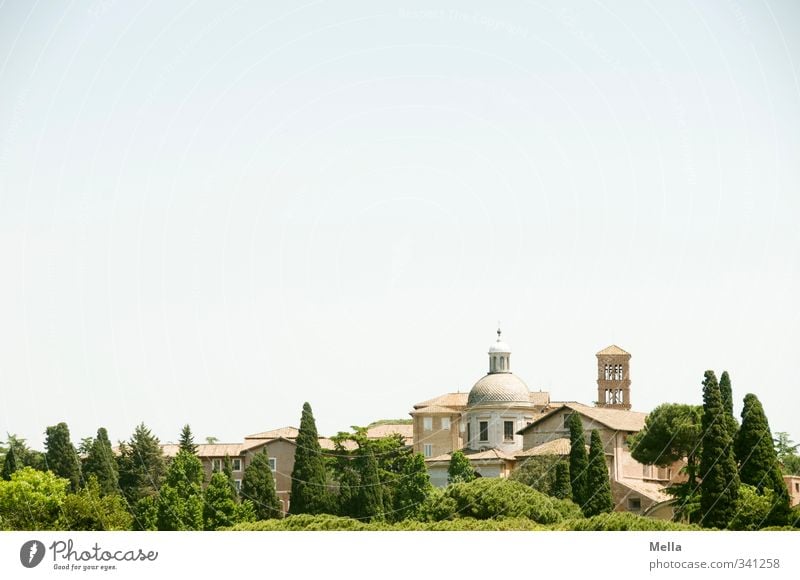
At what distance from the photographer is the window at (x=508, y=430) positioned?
73.4m

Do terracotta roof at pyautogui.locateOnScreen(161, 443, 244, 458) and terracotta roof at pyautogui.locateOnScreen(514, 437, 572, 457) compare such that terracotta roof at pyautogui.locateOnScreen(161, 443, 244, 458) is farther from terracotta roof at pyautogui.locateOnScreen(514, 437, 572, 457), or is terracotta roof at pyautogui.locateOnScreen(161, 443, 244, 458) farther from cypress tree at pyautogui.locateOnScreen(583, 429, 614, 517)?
cypress tree at pyautogui.locateOnScreen(583, 429, 614, 517)

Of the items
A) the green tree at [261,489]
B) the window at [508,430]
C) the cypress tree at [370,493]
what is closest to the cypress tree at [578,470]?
the cypress tree at [370,493]

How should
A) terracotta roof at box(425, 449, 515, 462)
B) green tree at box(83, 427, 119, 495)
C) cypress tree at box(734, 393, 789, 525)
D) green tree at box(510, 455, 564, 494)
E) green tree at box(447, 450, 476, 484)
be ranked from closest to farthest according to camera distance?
1. cypress tree at box(734, 393, 789, 525)
2. green tree at box(83, 427, 119, 495)
3. green tree at box(510, 455, 564, 494)
4. green tree at box(447, 450, 476, 484)
5. terracotta roof at box(425, 449, 515, 462)

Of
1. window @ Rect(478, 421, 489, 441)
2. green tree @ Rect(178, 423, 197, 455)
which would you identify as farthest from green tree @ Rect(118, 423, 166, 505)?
window @ Rect(478, 421, 489, 441)

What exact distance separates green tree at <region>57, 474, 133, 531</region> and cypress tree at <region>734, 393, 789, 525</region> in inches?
695

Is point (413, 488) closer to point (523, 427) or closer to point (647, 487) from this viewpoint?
point (647, 487)

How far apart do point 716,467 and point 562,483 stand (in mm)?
9022

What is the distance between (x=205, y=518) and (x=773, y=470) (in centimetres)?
1743

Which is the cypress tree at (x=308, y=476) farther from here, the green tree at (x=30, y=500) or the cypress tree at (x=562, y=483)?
the cypress tree at (x=562, y=483)

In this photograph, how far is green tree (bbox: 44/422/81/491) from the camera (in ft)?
160

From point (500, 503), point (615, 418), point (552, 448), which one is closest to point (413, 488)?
point (552, 448)

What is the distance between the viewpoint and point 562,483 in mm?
45312
